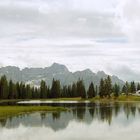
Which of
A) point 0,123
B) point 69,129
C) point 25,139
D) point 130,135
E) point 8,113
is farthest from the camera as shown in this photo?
point 8,113

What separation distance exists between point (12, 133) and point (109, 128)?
16966mm

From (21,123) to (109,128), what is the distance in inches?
687

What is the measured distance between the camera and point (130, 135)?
53156 millimetres

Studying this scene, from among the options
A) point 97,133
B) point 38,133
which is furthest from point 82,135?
point 38,133

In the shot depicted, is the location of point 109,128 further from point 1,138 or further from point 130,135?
point 1,138

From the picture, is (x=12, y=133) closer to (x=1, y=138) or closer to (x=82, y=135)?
(x=1, y=138)

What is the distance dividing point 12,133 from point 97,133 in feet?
42.9

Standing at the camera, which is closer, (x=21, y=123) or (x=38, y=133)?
(x=38, y=133)

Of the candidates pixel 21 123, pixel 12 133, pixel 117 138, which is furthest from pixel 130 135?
pixel 21 123

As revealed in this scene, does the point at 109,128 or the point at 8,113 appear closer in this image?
the point at 109,128

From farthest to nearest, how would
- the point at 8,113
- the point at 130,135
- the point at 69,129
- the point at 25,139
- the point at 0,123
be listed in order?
the point at 8,113, the point at 0,123, the point at 69,129, the point at 130,135, the point at 25,139

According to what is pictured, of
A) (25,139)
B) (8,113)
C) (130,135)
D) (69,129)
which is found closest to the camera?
(25,139)

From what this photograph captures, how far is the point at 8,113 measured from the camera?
88.3m

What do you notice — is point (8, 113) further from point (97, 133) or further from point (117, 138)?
point (117, 138)
